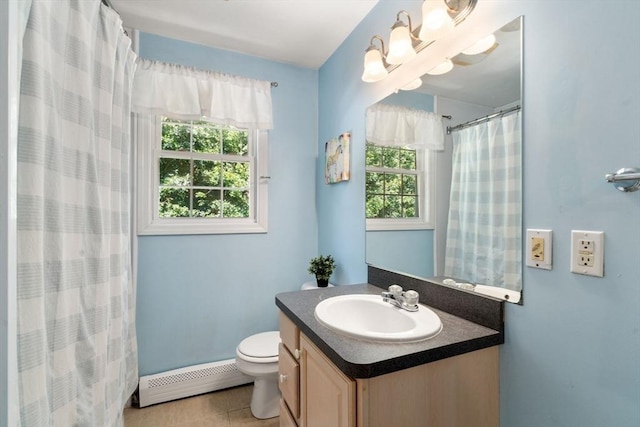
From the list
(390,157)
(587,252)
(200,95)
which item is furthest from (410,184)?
(200,95)

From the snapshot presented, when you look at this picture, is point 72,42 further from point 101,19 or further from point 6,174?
point 6,174

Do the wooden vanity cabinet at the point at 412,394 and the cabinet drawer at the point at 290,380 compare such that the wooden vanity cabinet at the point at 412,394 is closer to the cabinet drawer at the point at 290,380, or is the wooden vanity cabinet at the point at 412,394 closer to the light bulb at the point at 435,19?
the cabinet drawer at the point at 290,380

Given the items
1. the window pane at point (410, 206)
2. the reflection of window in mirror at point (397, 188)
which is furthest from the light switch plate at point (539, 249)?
the window pane at point (410, 206)

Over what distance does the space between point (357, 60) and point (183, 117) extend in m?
1.21

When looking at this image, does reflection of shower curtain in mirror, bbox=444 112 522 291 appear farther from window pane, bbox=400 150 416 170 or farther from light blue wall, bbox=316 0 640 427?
window pane, bbox=400 150 416 170

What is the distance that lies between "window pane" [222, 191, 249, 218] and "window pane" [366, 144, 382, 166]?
1044 millimetres

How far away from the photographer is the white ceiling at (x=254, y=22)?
165 centimetres

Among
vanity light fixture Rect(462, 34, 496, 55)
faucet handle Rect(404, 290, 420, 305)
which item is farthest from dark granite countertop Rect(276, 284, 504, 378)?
vanity light fixture Rect(462, 34, 496, 55)

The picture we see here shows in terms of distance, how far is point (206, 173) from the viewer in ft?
7.04

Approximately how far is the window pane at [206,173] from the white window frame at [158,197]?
0.25 m

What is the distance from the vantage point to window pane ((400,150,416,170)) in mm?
1375

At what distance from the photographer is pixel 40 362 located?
734 millimetres

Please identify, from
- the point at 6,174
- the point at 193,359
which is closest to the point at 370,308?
the point at 6,174

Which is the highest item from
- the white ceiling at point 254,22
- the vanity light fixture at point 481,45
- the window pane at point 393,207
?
the white ceiling at point 254,22
